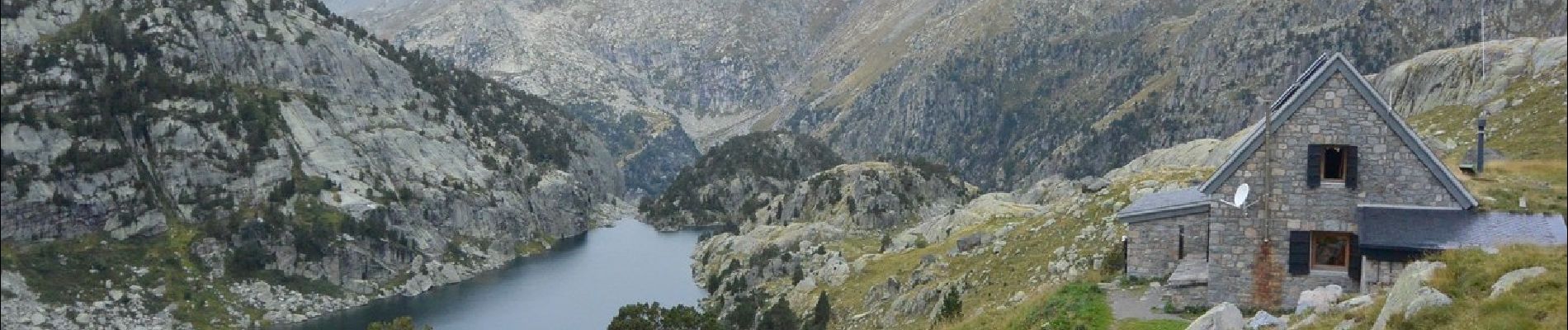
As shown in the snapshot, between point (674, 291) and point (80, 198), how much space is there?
5445 cm

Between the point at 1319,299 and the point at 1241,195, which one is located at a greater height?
the point at 1241,195

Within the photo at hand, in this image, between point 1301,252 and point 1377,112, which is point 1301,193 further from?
point 1377,112

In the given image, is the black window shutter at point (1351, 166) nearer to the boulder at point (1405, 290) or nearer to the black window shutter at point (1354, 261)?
the black window shutter at point (1354, 261)

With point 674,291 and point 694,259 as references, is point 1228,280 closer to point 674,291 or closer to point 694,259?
point 674,291

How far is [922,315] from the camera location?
54.5 meters

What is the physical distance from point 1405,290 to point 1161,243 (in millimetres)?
12703

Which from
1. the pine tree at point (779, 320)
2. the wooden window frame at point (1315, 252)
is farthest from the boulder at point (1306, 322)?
the pine tree at point (779, 320)

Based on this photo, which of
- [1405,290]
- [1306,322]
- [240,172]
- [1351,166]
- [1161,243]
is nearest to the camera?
[1405,290]

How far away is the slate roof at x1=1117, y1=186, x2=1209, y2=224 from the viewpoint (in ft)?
102

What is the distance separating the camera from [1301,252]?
2695 centimetres

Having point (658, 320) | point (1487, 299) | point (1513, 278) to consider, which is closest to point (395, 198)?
point (658, 320)

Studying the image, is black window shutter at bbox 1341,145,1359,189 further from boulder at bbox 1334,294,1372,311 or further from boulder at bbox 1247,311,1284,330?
boulder at bbox 1247,311,1284,330

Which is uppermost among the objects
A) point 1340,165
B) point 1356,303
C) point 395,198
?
point 1340,165

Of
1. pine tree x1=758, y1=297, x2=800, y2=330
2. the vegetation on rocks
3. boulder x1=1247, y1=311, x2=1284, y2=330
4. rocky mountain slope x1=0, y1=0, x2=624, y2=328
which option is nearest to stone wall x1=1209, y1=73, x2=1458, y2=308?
boulder x1=1247, y1=311, x2=1284, y2=330
